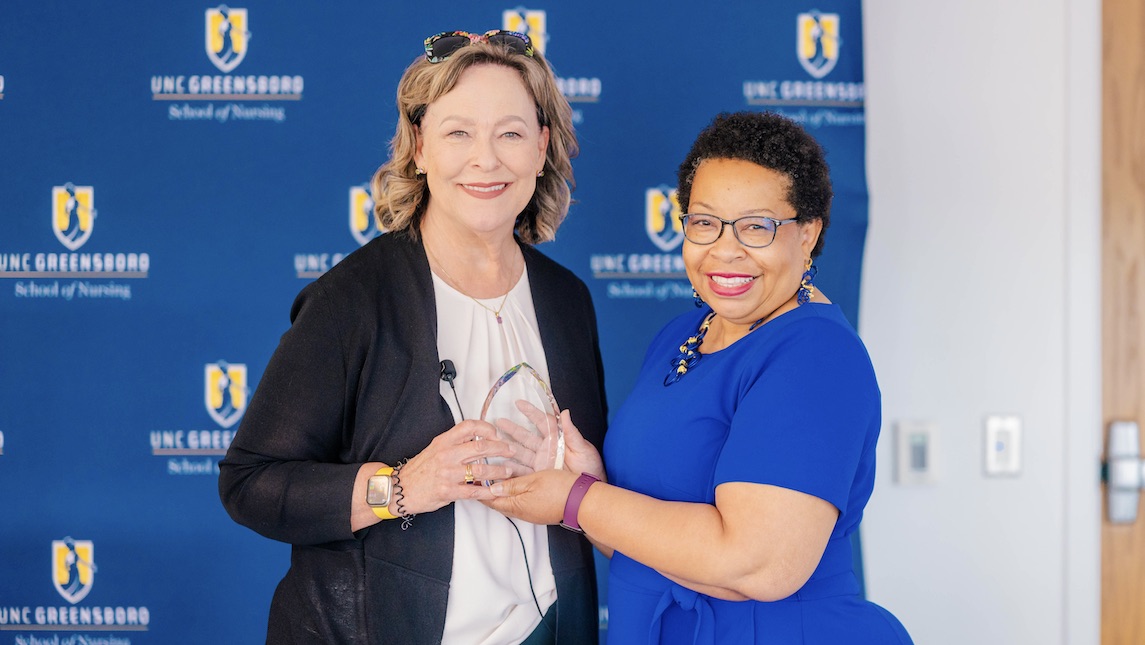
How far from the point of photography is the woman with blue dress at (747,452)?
52.2 inches

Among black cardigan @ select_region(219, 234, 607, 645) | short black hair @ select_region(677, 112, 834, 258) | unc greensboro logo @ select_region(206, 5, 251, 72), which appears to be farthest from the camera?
unc greensboro logo @ select_region(206, 5, 251, 72)

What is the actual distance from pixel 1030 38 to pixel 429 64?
1737 mm

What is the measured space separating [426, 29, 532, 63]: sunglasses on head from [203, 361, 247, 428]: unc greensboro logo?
48.4 inches

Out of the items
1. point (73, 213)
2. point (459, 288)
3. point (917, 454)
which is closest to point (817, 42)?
point (917, 454)

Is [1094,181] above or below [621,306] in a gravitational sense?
above

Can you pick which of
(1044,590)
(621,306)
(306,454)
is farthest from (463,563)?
(1044,590)

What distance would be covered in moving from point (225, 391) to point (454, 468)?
50.6 inches

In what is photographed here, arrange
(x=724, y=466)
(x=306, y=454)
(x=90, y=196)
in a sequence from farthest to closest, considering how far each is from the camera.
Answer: (x=90, y=196)
(x=306, y=454)
(x=724, y=466)

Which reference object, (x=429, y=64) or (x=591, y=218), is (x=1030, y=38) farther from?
(x=429, y=64)

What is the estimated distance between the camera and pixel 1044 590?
2.56 metres

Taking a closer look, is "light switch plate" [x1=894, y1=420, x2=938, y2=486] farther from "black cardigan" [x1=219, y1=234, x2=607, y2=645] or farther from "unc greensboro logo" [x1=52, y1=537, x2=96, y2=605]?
"unc greensboro logo" [x1=52, y1=537, x2=96, y2=605]

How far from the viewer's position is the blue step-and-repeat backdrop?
249 cm

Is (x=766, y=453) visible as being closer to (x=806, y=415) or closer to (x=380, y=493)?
(x=806, y=415)

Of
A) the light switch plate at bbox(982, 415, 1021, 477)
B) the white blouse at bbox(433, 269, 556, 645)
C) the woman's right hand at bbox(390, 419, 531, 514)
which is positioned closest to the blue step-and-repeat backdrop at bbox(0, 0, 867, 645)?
the light switch plate at bbox(982, 415, 1021, 477)
